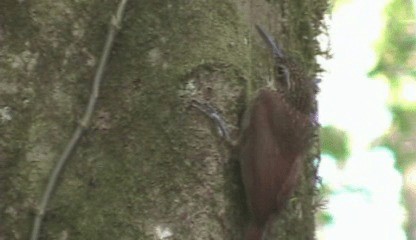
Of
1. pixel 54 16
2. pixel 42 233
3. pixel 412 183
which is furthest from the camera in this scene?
pixel 412 183

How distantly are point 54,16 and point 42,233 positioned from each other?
1.38 ft

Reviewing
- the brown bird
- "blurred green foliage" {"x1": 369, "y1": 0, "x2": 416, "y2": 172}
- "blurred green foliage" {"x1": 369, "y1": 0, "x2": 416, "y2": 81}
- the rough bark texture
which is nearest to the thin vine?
the rough bark texture

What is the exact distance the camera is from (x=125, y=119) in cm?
153

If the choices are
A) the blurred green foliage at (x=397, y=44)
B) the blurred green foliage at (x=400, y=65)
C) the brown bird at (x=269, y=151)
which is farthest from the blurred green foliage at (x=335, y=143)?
the brown bird at (x=269, y=151)

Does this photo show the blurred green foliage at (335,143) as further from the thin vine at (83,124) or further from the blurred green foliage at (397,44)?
the thin vine at (83,124)

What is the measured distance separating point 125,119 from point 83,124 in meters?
0.08

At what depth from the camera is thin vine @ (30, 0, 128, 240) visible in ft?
4.71

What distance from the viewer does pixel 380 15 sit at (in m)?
5.59

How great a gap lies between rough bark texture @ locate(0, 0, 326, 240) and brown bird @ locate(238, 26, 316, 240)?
4cm

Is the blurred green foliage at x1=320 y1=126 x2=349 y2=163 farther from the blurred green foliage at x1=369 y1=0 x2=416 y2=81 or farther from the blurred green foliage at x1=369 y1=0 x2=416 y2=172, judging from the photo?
the blurred green foliage at x1=369 y1=0 x2=416 y2=81

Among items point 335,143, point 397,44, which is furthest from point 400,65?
point 335,143

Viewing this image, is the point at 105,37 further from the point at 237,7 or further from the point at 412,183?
the point at 412,183

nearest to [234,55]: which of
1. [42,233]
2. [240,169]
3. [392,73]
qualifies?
[240,169]

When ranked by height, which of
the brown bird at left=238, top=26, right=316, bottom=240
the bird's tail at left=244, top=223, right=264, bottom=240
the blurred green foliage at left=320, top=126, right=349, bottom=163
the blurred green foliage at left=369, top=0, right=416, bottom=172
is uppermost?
the blurred green foliage at left=369, top=0, right=416, bottom=172
